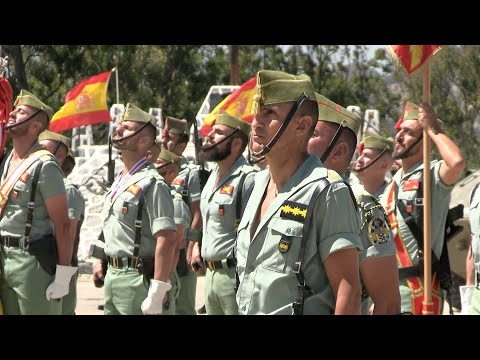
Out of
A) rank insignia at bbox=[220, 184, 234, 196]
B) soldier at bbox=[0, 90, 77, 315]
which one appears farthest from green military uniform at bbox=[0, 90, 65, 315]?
rank insignia at bbox=[220, 184, 234, 196]

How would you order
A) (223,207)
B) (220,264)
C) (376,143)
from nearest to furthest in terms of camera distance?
(376,143) < (220,264) < (223,207)

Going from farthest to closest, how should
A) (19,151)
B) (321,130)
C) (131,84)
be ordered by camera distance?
(131,84) → (19,151) → (321,130)

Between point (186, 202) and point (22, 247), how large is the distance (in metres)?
4.12

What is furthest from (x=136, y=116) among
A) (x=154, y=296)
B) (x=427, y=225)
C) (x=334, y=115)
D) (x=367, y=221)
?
(x=367, y=221)

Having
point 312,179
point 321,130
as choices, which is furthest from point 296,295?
point 321,130

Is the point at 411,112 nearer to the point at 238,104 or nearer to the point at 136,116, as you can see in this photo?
the point at 136,116

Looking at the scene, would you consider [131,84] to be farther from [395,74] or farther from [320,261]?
[320,261]

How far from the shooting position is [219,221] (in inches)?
363

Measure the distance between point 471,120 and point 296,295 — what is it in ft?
91.3

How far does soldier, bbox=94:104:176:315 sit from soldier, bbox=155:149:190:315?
0.87 feet

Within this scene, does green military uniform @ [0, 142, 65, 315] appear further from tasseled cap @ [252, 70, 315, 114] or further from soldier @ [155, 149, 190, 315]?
tasseled cap @ [252, 70, 315, 114]

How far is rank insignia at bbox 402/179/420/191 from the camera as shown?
8.02 m

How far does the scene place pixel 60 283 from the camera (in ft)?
25.6

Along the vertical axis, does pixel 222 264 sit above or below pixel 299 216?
below
